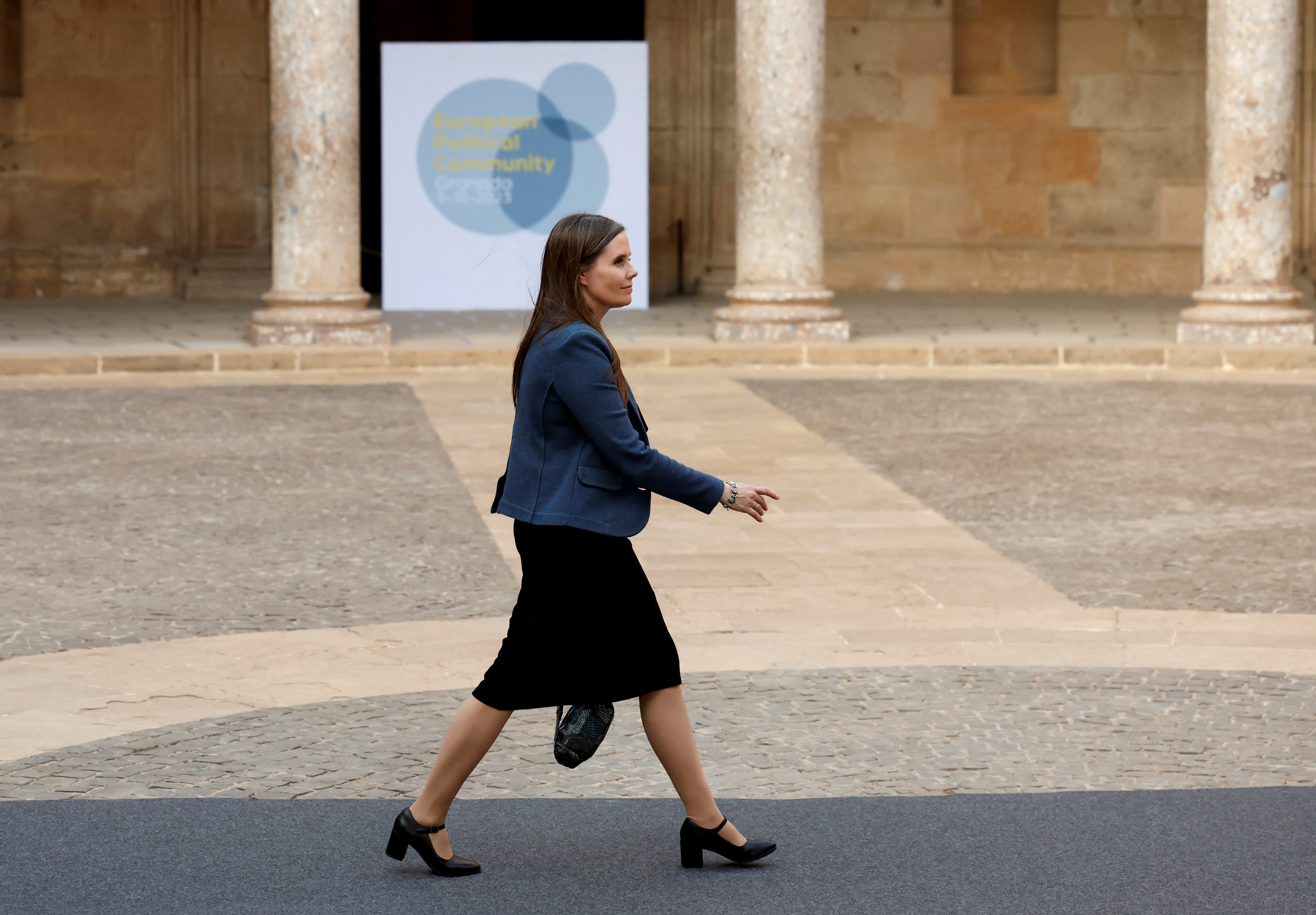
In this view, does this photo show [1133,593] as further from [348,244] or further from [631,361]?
[348,244]

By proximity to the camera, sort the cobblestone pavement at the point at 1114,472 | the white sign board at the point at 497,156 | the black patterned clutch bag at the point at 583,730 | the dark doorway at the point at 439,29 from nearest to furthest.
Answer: the black patterned clutch bag at the point at 583,730, the cobblestone pavement at the point at 1114,472, the white sign board at the point at 497,156, the dark doorway at the point at 439,29

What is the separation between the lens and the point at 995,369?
14.7m

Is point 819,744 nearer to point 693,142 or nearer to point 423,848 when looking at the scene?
point 423,848

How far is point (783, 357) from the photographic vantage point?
15008 millimetres

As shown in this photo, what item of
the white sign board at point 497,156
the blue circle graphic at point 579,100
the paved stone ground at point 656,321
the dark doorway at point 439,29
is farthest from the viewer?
the dark doorway at point 439,29

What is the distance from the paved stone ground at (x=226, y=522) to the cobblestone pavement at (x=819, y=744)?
4.37ft

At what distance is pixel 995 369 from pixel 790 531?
674 centimetres

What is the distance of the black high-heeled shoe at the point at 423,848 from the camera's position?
411cm

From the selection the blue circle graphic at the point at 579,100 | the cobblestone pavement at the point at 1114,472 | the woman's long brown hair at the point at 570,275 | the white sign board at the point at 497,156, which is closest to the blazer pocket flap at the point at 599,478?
the woman's long brown hair at the point at 570,275

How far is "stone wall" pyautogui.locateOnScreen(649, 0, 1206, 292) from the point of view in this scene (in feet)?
66.2

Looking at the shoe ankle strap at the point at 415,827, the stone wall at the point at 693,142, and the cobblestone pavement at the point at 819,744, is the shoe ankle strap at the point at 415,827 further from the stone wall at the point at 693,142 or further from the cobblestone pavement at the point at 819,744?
the stone wall at the point at 693,142

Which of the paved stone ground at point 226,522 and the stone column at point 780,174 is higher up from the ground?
the stone column at point 780,174

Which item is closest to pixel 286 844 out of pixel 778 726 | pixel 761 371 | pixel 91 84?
pixel 778 726

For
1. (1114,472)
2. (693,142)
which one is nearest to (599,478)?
(1114,472)
